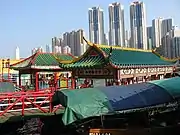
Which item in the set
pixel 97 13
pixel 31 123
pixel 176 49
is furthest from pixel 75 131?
pixel 97 13

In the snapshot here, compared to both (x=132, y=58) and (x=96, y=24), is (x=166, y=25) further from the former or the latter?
(x=132, y=58)

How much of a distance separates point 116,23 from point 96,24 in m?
5.42

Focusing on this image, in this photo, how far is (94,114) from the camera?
7789 millimetres

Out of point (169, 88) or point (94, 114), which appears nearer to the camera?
point (94, 114)

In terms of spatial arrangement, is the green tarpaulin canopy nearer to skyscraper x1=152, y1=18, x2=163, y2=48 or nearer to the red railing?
the red railing

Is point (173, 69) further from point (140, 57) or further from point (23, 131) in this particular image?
point (23, 131)

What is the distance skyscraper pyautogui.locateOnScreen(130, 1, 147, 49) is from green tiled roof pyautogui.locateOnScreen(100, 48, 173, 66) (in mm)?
48850

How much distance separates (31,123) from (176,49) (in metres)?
52.9

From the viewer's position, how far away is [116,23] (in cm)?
7194

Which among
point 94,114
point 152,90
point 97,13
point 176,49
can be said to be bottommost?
point 94,114

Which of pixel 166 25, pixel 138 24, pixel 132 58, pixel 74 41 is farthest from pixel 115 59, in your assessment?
pixel 166 25

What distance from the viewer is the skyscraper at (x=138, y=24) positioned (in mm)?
66938

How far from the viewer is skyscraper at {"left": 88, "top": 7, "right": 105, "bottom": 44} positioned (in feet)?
236

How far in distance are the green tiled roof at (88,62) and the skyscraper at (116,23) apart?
5504 centimetres
